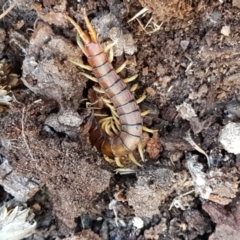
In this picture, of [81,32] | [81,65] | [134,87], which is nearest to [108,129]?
[134,87]

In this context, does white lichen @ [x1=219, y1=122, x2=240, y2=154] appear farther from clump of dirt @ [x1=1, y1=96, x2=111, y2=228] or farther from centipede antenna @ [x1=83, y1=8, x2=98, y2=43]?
centipede antenna @ [x1=83, y1=8, x2=98, y2=43]

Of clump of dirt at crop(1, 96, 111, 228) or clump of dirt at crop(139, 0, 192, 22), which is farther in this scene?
clump of dirt at crop(1, 96, 111, 228)

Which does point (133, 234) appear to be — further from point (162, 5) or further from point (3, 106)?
point (162, 5)

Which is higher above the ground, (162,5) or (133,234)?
(162,5)

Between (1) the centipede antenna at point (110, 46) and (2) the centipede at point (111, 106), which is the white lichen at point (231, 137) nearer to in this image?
(2) the centipede at point (111, 106)

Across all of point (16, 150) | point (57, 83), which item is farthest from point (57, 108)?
point (16, 150)

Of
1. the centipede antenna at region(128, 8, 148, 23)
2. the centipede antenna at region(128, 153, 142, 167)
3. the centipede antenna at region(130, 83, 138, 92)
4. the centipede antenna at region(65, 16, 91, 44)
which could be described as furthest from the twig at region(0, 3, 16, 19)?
the centipede antenna at region(128, 153, 142, 167)

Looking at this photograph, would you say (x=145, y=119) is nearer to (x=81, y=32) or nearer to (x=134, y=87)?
(x=134, y=87)
